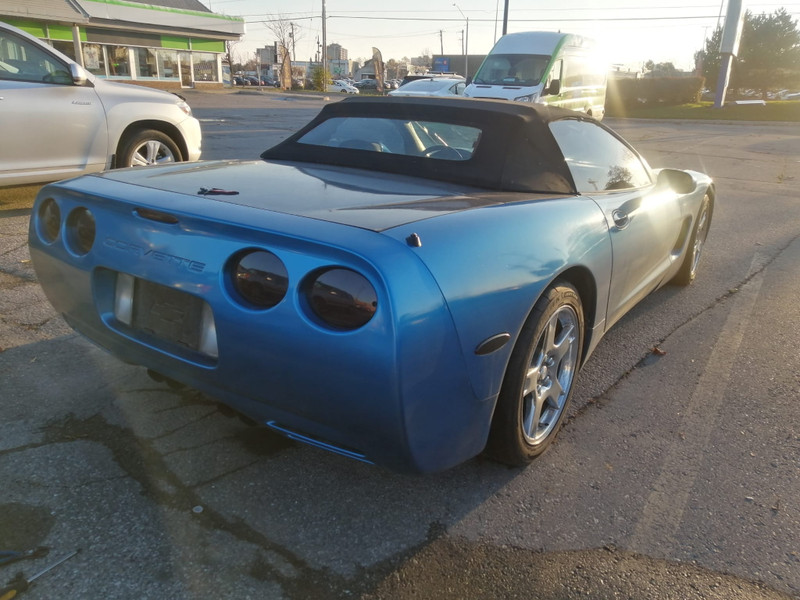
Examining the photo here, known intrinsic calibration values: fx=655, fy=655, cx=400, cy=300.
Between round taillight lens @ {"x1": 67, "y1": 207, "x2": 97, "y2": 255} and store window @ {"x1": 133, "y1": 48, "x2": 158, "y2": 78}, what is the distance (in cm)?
4233

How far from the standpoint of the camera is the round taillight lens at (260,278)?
1.97m

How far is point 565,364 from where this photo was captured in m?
2.80

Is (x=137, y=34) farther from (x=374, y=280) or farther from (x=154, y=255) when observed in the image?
(x=374, y=280)

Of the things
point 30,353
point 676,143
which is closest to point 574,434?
point 30,353

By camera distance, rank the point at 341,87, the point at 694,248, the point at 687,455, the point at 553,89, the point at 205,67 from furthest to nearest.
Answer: the point at 341,87 → the point at 205,67 → the point at 553,89 → the point at 694,248 → the point at 687,455

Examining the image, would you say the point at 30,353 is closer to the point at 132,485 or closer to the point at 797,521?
the point at 132,485

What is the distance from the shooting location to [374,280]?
5.89ft

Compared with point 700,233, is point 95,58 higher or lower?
higher

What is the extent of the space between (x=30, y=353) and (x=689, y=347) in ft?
12.2

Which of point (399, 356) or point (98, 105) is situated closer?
point (399, 356)

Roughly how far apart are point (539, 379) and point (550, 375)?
4.4 inches

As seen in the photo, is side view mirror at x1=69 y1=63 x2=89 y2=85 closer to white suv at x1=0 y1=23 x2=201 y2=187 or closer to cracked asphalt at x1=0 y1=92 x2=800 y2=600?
white suv at x1=0 y1=23 x2=201 y2=187

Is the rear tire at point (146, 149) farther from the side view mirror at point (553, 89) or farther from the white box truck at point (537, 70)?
the side view mirror at point (553, 89)

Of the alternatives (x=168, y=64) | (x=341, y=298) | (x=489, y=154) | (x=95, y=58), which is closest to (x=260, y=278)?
(x=341, y=298)
